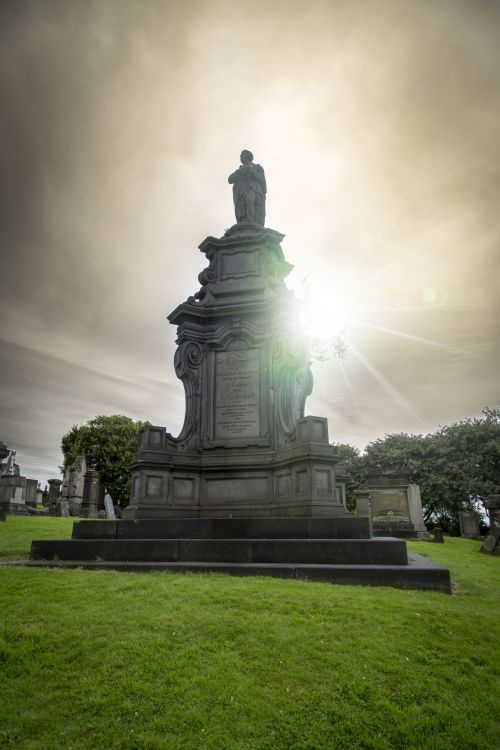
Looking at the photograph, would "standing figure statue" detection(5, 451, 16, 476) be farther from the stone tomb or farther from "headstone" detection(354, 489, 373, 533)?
the stone tomb

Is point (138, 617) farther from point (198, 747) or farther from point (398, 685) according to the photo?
point (398, 685)

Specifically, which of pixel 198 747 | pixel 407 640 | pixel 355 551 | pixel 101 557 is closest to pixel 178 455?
pixel 101 557

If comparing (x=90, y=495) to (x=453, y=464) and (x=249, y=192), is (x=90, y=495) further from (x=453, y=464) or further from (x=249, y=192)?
(x=453, y=464)

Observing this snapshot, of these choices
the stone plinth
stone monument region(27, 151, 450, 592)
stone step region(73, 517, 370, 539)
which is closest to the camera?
stone monument region(27, 151, 450, 592)

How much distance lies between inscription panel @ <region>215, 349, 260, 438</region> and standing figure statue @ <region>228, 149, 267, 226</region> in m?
4.80

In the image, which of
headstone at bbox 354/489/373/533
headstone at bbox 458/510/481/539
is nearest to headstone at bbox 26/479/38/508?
headstone at bbox 354/489/373/533

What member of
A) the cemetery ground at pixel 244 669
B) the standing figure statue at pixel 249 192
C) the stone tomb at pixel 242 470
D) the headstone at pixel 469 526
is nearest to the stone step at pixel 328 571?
the stone tomb at pixel 242 470

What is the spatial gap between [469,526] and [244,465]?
61.8ft

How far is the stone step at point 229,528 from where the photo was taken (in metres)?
8.12

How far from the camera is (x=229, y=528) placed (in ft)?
28.6

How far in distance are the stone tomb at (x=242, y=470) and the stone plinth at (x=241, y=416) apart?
3 centimetres

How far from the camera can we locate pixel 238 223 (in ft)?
45.2

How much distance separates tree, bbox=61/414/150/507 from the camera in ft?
147

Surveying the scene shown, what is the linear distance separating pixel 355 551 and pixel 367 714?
12.9ft
